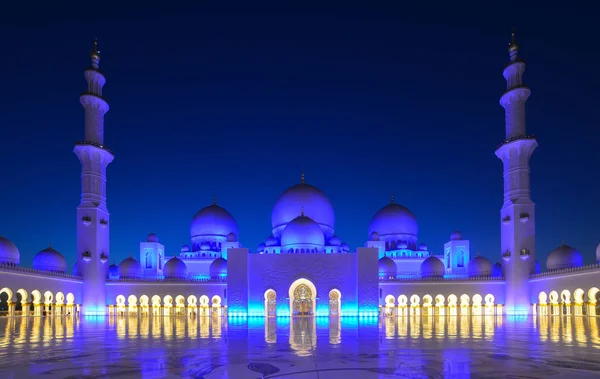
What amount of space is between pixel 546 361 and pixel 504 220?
969 inches

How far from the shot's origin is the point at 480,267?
31.3 metres

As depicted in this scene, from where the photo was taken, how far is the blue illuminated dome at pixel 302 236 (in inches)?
1158

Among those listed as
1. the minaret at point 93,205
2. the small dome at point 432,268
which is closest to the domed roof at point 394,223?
the small dome at point 432,268

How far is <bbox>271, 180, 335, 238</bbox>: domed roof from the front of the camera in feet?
109

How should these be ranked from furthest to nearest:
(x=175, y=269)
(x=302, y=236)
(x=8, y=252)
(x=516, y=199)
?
(x=175, y=269) → (x=302, y=236) → (x=516, y=199) → (x=8, y=252)

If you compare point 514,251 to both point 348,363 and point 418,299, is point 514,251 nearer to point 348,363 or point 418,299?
point 418,299

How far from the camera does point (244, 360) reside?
6.79m

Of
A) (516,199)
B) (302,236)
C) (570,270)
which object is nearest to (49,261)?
(302,236)

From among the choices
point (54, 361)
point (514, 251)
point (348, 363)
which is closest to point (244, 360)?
point (348, 363)

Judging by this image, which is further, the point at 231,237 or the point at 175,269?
the point at 231,237

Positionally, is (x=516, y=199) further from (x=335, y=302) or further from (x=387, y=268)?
(x=335, y=302)

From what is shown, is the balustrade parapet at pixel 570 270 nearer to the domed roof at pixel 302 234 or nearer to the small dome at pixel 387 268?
the small dome at pixel 387 268

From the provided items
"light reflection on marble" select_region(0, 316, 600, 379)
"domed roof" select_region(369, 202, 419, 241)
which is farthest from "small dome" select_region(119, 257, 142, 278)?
"light reflection on marble" select_region(0, 316, 600, 379)

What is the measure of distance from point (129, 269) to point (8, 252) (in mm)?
7792
